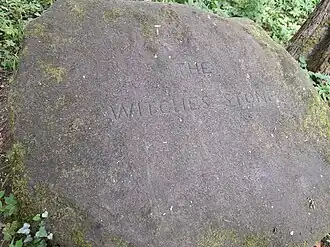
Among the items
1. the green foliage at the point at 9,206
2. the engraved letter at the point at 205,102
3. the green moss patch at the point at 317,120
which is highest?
the green moss patch at the point at 317,120

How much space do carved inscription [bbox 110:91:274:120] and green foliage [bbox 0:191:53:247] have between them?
0.71m

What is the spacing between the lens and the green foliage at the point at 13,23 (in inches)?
149

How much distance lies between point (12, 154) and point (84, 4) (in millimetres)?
1159

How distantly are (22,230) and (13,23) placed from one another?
249cm

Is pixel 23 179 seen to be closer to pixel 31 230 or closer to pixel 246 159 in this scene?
pixel 31 230

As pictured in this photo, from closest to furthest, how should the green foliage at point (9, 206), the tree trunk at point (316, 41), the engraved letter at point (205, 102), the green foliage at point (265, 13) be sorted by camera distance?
the green foliage at point (9, 206) < the engraved letter at point (205, 102) < the tree trunk at point (316, 41) < the green foliage at point (265, 13)

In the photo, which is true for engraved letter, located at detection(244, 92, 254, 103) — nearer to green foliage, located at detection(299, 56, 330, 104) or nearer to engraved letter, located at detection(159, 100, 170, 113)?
engraved letter, located at detection(159, 100, 170, 113)

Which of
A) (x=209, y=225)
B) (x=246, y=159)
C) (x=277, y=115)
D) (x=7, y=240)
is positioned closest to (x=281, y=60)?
(x=277, y=115)

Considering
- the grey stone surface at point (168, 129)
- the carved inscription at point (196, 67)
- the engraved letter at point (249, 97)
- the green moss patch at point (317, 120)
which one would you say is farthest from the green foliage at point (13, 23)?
the green moss patch at point (317, 120)

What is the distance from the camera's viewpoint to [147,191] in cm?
232

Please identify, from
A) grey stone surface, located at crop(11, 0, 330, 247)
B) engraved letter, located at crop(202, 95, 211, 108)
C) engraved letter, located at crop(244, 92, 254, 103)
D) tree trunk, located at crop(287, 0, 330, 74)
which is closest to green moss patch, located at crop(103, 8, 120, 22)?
grey stone surface, located at crop(11, 0, 330, 247)

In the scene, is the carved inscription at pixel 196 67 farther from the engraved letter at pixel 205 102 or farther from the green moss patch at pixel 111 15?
the green moss patch at pixel 111 15

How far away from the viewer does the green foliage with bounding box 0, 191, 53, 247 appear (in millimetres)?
2285

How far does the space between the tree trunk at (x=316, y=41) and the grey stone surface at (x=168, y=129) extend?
1211mm
